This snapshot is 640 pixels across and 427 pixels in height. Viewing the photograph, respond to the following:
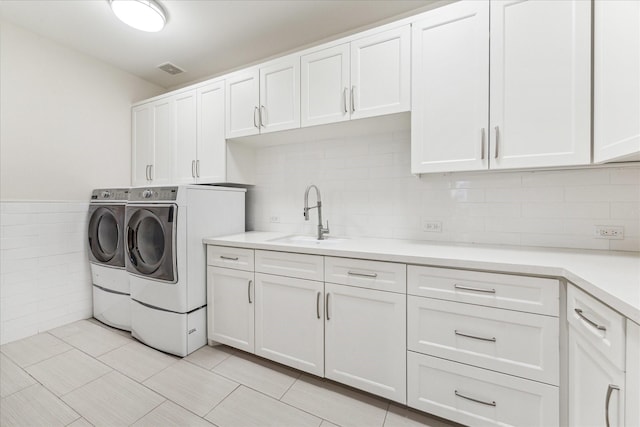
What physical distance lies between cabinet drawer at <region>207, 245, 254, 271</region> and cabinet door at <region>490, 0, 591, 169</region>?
1.74m

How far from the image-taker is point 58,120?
2529 millimetres

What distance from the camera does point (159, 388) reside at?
1.72 m

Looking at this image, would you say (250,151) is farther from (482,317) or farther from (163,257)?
(482,317)

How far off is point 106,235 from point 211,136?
4.79 ft

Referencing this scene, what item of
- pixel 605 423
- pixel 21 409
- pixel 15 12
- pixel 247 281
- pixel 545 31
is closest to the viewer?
pixel 605 423

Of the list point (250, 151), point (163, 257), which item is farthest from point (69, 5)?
point (163, 257)

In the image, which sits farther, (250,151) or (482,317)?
(250,151)

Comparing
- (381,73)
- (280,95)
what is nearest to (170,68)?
(280,95)

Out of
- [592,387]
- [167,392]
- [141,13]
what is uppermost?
[141,13]

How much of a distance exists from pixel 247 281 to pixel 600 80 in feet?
7.69

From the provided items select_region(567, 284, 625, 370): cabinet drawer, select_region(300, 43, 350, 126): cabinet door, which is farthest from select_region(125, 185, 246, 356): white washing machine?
select_region(567, 284, 625, 370): cabinet drawer

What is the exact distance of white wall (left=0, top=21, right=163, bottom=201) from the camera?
2256mm

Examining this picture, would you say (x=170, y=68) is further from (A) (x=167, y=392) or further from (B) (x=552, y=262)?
(B) (x=552, y=262)

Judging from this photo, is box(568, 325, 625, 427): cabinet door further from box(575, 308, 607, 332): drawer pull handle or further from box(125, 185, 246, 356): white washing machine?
box(125, 185, 246, 356): white washing machine
